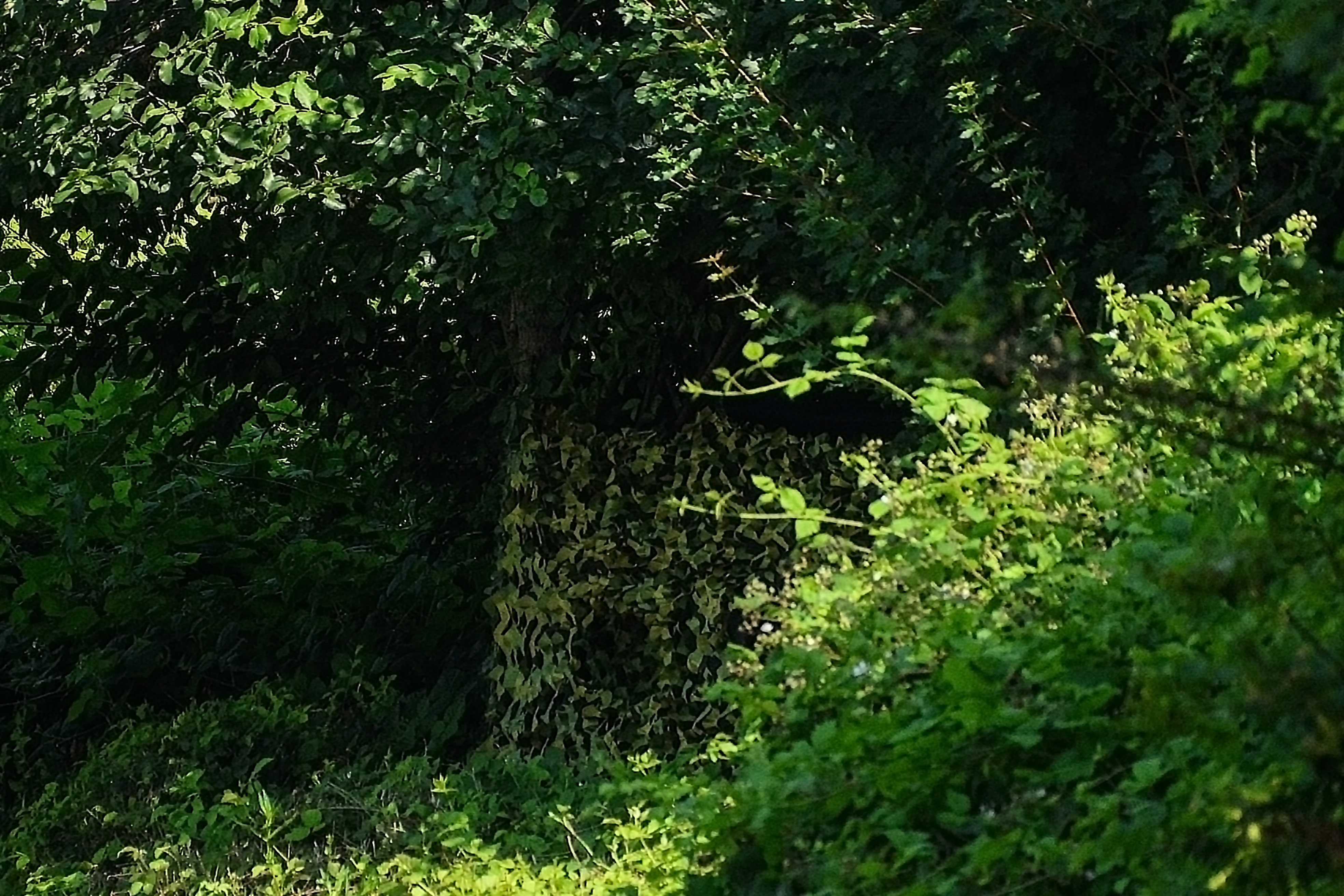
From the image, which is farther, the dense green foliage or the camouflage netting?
the camouflage netting

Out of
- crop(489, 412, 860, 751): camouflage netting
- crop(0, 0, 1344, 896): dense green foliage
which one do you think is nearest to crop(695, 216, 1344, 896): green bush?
crop(0, 0, 1344, 896): dense green foliage

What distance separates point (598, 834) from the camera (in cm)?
478

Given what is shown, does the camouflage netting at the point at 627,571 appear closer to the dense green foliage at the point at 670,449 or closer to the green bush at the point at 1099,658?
the dense green foliage at the point at 670,449

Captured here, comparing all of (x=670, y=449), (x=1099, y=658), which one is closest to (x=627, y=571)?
(x=670, y=449)

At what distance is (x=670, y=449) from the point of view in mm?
5828

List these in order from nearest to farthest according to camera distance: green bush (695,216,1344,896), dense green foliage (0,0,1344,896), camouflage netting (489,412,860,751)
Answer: green bush (695,216,1344,896) → dense green foliage (0,0,1344,896) → camouflage netting (489,412,860,751)

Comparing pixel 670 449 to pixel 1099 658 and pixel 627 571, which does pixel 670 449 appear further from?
pixel 1099 658

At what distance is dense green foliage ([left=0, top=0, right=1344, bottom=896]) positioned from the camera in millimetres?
2355

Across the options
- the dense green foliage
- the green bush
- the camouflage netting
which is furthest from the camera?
the camouflage netting

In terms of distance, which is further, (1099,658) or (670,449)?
(670,449)

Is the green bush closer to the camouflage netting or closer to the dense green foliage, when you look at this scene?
the dense green foliage

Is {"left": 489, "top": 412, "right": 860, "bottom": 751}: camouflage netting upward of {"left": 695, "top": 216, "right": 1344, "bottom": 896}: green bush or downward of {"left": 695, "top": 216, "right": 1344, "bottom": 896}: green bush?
downward

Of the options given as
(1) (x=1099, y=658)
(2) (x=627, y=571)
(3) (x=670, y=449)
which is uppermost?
(1) (x=1099, y=658)

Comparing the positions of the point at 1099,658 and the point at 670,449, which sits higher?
the point at 1099,658
